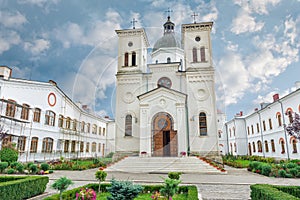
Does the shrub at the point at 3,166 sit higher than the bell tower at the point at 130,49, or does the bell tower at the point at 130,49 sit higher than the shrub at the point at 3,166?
the bell tower at the point at 130,49

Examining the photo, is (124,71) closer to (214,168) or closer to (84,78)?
(84,78)

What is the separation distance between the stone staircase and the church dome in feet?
52.2

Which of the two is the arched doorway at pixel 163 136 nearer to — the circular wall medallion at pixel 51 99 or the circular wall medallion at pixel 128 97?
the circular wall medallion at pixel 128 97

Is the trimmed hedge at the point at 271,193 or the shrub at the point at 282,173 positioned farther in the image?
the shrub at the point at 282,173

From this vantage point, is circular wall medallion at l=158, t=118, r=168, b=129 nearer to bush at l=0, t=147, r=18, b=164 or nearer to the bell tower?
the bell tower

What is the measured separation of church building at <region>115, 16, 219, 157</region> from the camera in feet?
61.4

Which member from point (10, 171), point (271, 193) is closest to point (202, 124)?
point (271, 193)

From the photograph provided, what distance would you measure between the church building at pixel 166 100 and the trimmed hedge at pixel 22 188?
419 inches

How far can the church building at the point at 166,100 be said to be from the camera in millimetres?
18719

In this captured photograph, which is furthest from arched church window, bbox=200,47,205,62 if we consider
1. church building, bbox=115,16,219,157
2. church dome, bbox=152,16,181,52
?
church dome, bbox=152,16,181,52

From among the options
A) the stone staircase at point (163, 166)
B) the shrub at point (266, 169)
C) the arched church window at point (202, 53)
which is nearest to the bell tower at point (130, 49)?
the arched church window at point (202, 53)

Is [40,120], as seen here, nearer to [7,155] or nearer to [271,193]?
[7,155]

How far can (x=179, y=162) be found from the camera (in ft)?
50.7

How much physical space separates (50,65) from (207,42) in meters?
15.9
